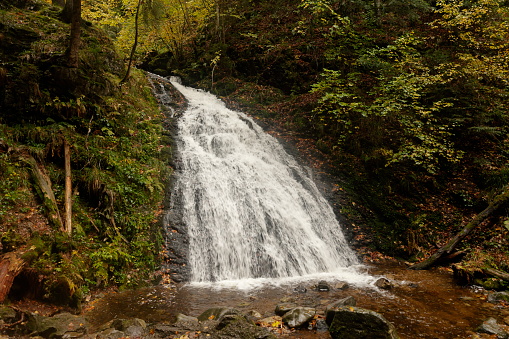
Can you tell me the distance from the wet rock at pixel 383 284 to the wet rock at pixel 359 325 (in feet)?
9.13

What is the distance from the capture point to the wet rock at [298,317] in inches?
181

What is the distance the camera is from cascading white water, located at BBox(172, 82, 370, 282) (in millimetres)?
8109

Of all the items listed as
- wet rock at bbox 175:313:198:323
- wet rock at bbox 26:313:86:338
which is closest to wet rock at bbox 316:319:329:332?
wet rock at bbox 175:313:198:323

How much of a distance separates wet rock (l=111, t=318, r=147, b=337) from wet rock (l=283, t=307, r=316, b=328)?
2228mm

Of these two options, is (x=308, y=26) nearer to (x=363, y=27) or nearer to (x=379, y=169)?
(x=363, y=27)

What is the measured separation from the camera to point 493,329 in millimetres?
4375

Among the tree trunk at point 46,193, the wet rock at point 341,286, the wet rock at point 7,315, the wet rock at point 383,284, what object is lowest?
the wet rock at point 341,286

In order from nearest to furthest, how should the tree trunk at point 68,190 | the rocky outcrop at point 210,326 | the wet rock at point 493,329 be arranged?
the rocky outcrop at point 210,326 < the wet rock at point 493,329 < the tree trunk at point 68,190

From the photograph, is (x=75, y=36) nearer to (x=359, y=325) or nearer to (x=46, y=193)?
(x=46, y=193)

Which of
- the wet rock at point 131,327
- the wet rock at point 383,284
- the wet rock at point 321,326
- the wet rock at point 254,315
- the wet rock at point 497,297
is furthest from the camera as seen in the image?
the wet rock at point 383,284

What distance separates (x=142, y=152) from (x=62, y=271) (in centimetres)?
537

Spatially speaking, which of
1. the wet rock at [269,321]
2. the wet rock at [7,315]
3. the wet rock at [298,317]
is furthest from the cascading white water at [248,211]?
the wet rock at [7,315]

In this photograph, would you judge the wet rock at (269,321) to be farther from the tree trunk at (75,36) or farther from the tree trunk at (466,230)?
the tree trunk at (75,36)

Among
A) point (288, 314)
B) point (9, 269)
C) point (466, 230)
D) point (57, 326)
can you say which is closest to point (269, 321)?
point (288, 314)
